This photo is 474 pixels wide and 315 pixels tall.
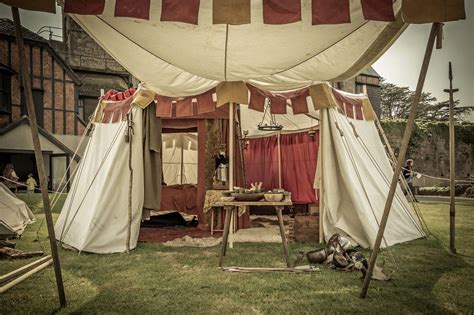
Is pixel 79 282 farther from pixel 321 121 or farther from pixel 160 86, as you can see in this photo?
pixel 321 121

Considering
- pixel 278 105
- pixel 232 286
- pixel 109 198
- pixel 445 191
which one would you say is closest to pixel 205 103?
pixel 278 105

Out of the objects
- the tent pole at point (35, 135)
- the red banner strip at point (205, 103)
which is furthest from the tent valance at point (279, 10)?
the red banner strip at point (205, 103)

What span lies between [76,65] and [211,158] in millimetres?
16613

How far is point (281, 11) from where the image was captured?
2434mm

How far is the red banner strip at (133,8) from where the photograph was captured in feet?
7.70

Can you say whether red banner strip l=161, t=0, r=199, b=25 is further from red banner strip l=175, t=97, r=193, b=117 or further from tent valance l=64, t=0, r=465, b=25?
red banner strip l=175, t=97, r=193, b=117

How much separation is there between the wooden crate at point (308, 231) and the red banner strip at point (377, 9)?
3.04m

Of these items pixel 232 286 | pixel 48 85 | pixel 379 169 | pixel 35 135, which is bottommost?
pixel 232 286

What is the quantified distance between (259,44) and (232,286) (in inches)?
83.5

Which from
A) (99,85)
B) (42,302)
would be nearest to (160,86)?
(42,302)

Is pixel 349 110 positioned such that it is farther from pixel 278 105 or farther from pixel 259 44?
pixel 259 44

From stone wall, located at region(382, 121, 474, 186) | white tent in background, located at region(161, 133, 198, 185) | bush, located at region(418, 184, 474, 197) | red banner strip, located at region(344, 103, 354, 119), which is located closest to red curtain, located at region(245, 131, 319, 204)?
white tent in background, located at region(161, 133, 198, 185)

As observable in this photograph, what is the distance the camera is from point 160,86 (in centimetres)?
441

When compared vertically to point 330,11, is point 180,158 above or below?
below
